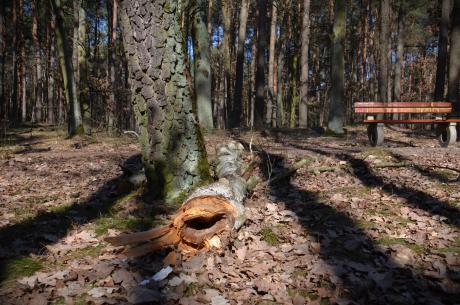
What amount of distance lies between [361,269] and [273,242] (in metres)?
0.92

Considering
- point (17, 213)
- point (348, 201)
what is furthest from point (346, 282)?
point (17, 213)

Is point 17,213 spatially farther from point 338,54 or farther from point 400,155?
point 338,54

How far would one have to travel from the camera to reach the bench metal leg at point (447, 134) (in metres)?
8.44

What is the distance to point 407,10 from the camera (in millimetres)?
25078

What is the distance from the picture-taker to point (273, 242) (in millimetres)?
3674

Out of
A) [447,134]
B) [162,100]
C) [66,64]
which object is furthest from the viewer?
[66,64]

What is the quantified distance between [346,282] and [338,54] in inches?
408

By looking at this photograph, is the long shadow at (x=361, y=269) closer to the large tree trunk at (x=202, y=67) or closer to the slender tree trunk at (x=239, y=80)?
the large tree trunk at (x=202, y=67)

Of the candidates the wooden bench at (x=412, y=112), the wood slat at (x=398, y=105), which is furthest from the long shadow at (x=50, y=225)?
the wooden bench at (x=412, y=112)

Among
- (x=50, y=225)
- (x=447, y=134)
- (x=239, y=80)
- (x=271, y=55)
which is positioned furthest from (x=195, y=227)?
(x=271, y=55)

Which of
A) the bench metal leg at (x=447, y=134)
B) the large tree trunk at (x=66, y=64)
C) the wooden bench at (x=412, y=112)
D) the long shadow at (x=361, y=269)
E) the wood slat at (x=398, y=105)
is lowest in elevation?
the long shadow at (x=361, y=269)

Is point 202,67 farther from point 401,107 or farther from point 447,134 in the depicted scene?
point 447,134

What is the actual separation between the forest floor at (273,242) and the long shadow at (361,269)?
0.04 ft

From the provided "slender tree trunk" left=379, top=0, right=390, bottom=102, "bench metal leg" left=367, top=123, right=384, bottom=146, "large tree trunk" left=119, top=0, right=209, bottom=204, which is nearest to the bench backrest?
"bench metal leg" left=367, top=123, right=384, bottom=146
